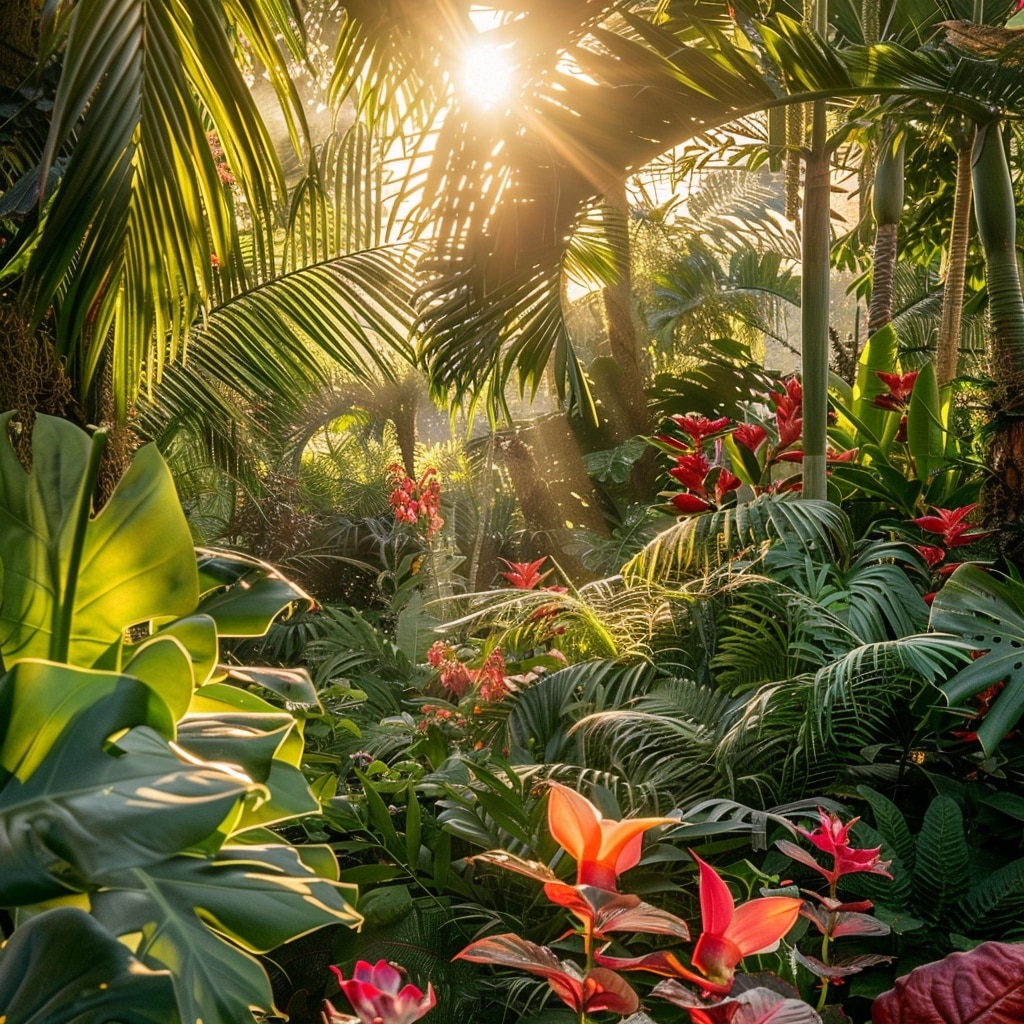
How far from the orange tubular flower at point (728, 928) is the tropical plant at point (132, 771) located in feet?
0.93

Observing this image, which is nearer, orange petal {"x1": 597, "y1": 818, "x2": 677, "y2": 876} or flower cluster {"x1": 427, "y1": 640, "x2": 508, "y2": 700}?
orange petal {"x1": 597, "y1": 818, "x2": 677, "y2": 876}

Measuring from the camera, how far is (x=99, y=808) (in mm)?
618

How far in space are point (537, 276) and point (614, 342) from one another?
4.50 meters

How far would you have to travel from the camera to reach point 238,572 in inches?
46.8

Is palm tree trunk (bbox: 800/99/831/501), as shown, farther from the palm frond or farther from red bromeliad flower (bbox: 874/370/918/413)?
red bromeliad flower (bbox: 874/370/918/413)

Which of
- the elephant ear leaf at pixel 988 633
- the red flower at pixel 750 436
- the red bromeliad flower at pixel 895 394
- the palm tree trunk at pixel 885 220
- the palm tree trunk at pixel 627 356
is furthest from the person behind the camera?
the palm tree trunk at pixel 627 356

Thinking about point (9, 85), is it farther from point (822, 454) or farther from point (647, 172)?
point (822, 454)

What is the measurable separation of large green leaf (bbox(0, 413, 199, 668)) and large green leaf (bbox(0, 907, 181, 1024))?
38 centimetres

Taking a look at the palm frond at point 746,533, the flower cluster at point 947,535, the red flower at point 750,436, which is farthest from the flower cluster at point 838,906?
the red flower at point 750,436

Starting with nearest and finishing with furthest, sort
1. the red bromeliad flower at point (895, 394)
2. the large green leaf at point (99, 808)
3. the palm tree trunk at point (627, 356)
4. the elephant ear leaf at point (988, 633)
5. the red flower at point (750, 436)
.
→ the large green leaf at point (99, 808)
the elephant ear leaf at point (988, 633)
the red flower at point (750, 436)
the red bromeliad flower at point (895, 394)
the palm tree trunk at point (627, 356)

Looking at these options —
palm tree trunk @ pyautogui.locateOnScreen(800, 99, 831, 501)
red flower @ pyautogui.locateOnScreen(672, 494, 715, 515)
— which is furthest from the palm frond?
palm tree trunk @ pyautogui.locateOnScreen(800, 99, 831, 501)

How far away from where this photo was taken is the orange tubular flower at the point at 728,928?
28.2 inches

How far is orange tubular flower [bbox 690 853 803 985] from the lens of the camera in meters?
0.72

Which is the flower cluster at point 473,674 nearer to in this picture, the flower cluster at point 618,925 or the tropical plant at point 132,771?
the tropical plant at point 132,771
